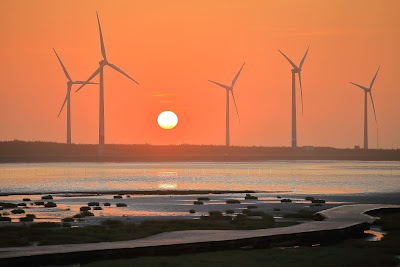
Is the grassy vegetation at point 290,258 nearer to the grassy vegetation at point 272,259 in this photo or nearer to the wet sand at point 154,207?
the grassy vegetation at point 272,259

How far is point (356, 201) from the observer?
88.1 metres

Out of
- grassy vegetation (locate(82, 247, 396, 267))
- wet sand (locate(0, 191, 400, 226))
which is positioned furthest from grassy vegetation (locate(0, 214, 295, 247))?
grassy vegetation (locate(82, 247, 396, 267))

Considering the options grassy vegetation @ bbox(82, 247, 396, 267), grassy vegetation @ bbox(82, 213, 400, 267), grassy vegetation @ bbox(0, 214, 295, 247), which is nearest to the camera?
grassy vegetation @ bbox(82, 247, 396, 267)

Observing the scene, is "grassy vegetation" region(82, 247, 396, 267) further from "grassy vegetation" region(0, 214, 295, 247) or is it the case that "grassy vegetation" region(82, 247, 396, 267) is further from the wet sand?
the wet sand

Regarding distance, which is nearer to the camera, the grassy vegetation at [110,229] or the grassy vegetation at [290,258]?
the grassy vegetation at [290,258]

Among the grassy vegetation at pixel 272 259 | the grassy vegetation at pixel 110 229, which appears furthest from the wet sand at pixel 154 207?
the grassy vegetation at pixel 272 259

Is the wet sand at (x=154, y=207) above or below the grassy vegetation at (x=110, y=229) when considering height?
above

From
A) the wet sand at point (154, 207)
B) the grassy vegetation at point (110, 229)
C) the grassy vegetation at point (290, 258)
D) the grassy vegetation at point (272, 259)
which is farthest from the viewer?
the wet sand at point (154, 207)

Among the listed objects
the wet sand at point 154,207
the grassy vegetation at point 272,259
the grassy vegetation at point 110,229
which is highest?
the wet sand at point 154,207

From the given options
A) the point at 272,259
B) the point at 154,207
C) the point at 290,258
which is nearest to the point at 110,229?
the point at 272,259

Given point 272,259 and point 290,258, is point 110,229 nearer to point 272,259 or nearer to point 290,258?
point 272,259

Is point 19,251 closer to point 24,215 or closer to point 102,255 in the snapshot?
point 102,255

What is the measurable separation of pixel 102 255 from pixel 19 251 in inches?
131

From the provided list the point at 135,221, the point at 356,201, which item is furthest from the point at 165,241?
the point at 356,201
